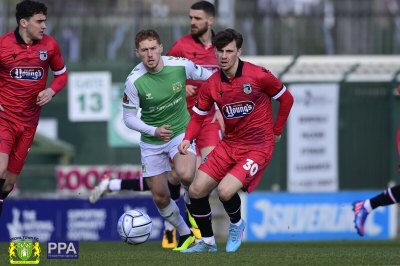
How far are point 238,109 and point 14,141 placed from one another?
2670 mm

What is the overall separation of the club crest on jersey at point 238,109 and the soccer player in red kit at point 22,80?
2.02m

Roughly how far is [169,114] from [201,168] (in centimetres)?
100

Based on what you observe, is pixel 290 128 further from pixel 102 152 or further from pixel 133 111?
pixel 133 111

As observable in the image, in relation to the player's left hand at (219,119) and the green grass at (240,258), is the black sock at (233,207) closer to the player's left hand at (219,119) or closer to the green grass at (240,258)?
the green grass at (240,258)

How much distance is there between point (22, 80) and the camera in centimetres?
1354

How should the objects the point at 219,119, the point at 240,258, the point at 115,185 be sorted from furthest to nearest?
1. the point at 115,185
2. the point at 219,119
3. the point at 240,258

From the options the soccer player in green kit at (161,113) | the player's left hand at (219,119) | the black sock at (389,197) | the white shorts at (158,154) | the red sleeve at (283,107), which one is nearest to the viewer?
the red sleeve at (283,107)

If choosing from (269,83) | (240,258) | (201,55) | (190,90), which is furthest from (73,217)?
(240,258)

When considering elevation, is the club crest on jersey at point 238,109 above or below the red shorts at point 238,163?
above

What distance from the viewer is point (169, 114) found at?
13.6m

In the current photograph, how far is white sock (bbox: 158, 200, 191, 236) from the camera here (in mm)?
13773

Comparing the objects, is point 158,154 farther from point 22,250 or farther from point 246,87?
point 22,250

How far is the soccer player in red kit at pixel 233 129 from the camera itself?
494 inches

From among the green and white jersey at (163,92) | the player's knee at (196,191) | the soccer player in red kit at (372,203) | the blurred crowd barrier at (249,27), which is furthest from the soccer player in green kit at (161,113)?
the blurred crowd barrier at (249,27)
